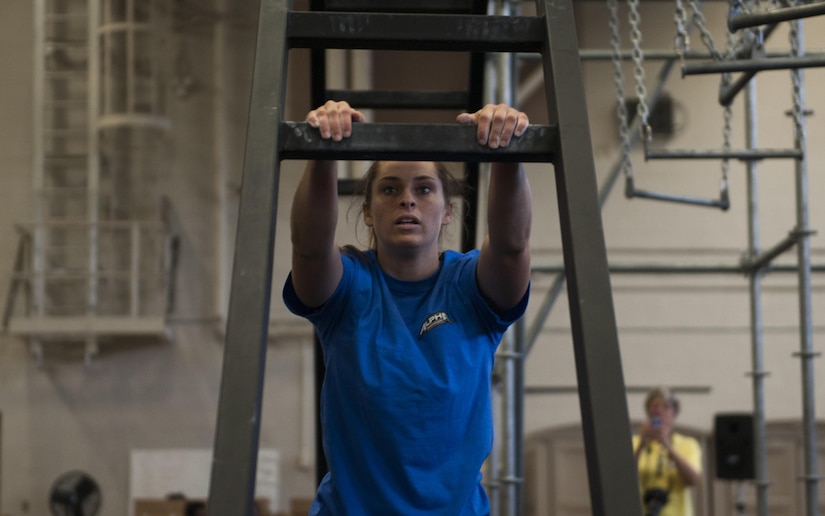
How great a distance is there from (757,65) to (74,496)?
22.8 ft

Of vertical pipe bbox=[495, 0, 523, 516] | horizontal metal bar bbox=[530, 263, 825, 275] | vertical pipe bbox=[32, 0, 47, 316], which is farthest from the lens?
vertical pipe bbox=[32, 0, 47, 316]

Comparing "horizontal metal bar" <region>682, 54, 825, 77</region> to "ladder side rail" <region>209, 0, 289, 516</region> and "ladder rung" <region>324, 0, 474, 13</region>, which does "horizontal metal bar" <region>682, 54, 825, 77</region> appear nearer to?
"ladder rung" <region>324, 0, 474, 13</region>

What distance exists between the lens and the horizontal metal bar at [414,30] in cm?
155

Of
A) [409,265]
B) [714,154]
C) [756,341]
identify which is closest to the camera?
[409,265]

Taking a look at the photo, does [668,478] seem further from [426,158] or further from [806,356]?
[426,158]

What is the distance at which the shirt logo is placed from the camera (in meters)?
1.82

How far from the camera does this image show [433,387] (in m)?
1.75

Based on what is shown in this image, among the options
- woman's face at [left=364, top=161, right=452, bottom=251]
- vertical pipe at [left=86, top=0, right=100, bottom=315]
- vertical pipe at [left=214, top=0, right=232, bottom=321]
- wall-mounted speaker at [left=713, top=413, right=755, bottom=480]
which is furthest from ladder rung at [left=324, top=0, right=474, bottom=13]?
vertical pipe at [left=86, top=0, right=100, bottom=315]

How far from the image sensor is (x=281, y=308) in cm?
895

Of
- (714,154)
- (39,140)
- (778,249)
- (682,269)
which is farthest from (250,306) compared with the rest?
(39,140)

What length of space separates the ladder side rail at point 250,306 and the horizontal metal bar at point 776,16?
4.13ft

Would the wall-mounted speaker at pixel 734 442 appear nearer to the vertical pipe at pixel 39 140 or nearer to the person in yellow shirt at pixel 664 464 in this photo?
the person in yellow shirt at pixel 664 464

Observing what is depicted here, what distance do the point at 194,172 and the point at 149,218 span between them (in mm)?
544

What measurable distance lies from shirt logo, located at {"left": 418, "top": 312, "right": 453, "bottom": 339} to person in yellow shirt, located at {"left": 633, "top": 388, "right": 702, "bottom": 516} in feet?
11.1
